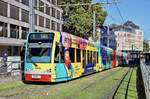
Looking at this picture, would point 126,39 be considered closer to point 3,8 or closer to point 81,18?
point 81,18

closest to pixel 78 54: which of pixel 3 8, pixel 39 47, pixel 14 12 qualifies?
pixel 39 47

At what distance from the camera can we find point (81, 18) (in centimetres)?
7031

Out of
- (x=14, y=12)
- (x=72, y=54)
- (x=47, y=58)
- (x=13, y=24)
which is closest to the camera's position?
(x=47, y=58)

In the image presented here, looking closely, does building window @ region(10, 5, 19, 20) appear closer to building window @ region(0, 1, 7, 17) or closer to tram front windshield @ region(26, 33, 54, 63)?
building window @ region(0, 1, 7, 17)

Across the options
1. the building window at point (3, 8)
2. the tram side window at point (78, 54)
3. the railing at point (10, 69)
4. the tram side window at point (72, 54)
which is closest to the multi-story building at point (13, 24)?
the building window at point (3, 8)

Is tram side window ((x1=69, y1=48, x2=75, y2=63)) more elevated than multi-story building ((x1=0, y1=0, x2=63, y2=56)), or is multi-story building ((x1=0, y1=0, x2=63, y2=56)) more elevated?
multi-story building ((x1=0, y1=0, x2=63, y2=56))

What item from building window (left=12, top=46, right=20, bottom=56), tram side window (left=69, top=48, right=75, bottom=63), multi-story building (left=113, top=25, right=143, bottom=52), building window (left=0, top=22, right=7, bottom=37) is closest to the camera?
tram side window (left=69, top=48, right=75, bottom=63)

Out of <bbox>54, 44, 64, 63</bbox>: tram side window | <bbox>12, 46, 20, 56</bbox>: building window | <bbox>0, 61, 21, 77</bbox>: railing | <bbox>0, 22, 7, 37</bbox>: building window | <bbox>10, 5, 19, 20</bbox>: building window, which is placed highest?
<bbox>10, 5, 19, 20</bbox>: building window

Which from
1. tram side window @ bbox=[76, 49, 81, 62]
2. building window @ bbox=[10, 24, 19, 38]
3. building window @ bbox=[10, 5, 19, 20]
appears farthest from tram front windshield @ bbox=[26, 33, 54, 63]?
building window @ bbox=[10, 5, 19, 20]

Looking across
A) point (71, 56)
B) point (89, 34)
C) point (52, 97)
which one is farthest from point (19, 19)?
point (52, 97)

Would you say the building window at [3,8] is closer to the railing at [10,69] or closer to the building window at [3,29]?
the building window at [3,29]

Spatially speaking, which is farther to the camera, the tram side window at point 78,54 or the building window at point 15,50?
the building window at point 15,50

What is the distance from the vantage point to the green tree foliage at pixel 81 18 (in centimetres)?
7075

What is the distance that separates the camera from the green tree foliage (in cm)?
7075
